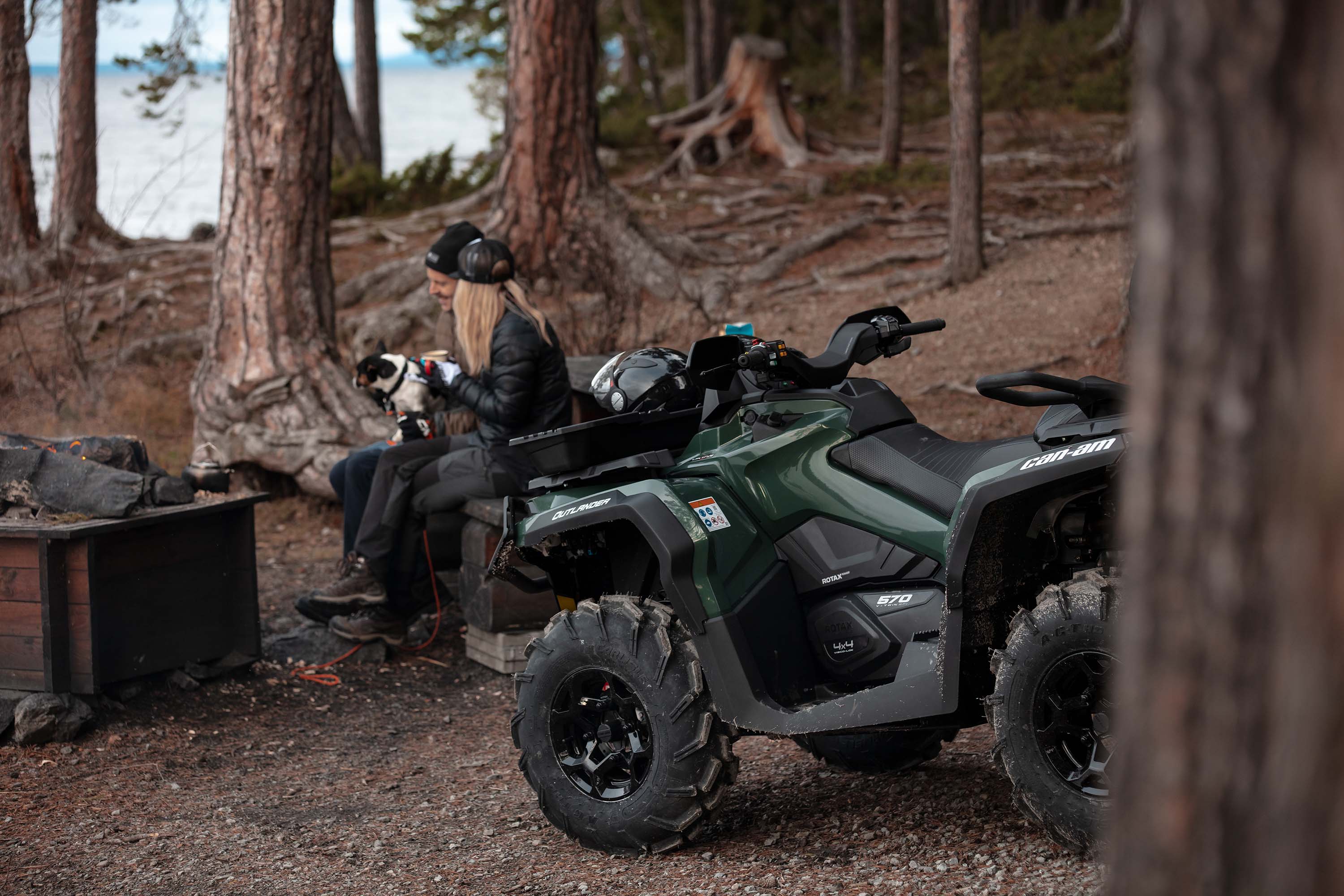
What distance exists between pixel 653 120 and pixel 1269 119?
787 inches

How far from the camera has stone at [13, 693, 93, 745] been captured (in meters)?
4.84

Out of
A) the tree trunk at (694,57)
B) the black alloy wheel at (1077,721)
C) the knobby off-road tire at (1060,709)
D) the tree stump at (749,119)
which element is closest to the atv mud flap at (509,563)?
the knobby off-road tire at (1060,709)

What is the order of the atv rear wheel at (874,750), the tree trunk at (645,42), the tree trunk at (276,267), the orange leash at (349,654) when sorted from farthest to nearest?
1. the tree trunk at (645,42)
2. the tree trunk at (276,267)
3. the orange leash at (349,654)
4. the atv rear wheel at (874,750)

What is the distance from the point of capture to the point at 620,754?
3744 millimetres

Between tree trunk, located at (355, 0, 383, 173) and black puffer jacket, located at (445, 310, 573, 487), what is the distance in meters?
15.9

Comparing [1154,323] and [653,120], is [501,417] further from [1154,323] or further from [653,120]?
[653,120]

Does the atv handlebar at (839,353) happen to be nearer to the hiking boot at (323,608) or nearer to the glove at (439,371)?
the glove at (439,371)

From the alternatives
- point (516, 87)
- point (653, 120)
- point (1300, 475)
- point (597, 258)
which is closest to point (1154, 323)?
point (1300, 475)

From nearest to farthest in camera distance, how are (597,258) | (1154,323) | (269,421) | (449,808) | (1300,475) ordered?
(1300,475)
(1154,323)
(449,808)
(269,421)
(597,258)

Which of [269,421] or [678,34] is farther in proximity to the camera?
[678,34]

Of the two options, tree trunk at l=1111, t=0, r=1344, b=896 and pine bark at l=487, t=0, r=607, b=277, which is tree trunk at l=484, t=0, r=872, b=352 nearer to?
pine bark at l=487, t=0, r=607, b=277

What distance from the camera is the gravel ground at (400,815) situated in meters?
3.46

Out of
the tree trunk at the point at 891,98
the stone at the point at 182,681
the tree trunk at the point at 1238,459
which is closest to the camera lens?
A: the tree trunk at the point at 1238,459

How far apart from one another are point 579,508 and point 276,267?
5.35 m
